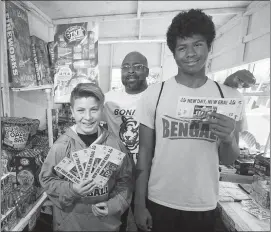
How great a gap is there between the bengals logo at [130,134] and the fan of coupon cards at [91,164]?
0.49 meters

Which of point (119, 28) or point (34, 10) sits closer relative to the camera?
point (34, 10)

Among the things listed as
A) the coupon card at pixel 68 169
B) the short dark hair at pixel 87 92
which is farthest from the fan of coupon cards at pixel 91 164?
the short dark hair at pixel 87 92

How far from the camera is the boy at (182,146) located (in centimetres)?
102

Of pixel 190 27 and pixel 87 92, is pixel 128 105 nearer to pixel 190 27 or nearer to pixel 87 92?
pixel 87 92

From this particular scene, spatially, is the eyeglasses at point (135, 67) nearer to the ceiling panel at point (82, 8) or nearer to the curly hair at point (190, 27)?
the curly hair at point (190, 27)

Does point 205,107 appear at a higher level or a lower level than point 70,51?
lower

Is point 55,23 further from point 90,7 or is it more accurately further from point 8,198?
point 8,198

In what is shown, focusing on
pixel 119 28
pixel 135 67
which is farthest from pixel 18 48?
pixel 119 28

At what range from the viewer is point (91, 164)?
1.00 meters

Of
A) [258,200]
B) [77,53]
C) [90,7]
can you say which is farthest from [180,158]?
[90,7]

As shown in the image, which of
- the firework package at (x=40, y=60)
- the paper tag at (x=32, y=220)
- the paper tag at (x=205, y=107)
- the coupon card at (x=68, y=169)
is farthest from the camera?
the firework package at (x=40, y=60)

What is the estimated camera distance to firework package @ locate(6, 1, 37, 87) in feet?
6.14

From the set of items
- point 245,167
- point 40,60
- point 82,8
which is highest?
point 82,8

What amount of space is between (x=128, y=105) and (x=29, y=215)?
124 centimetres
